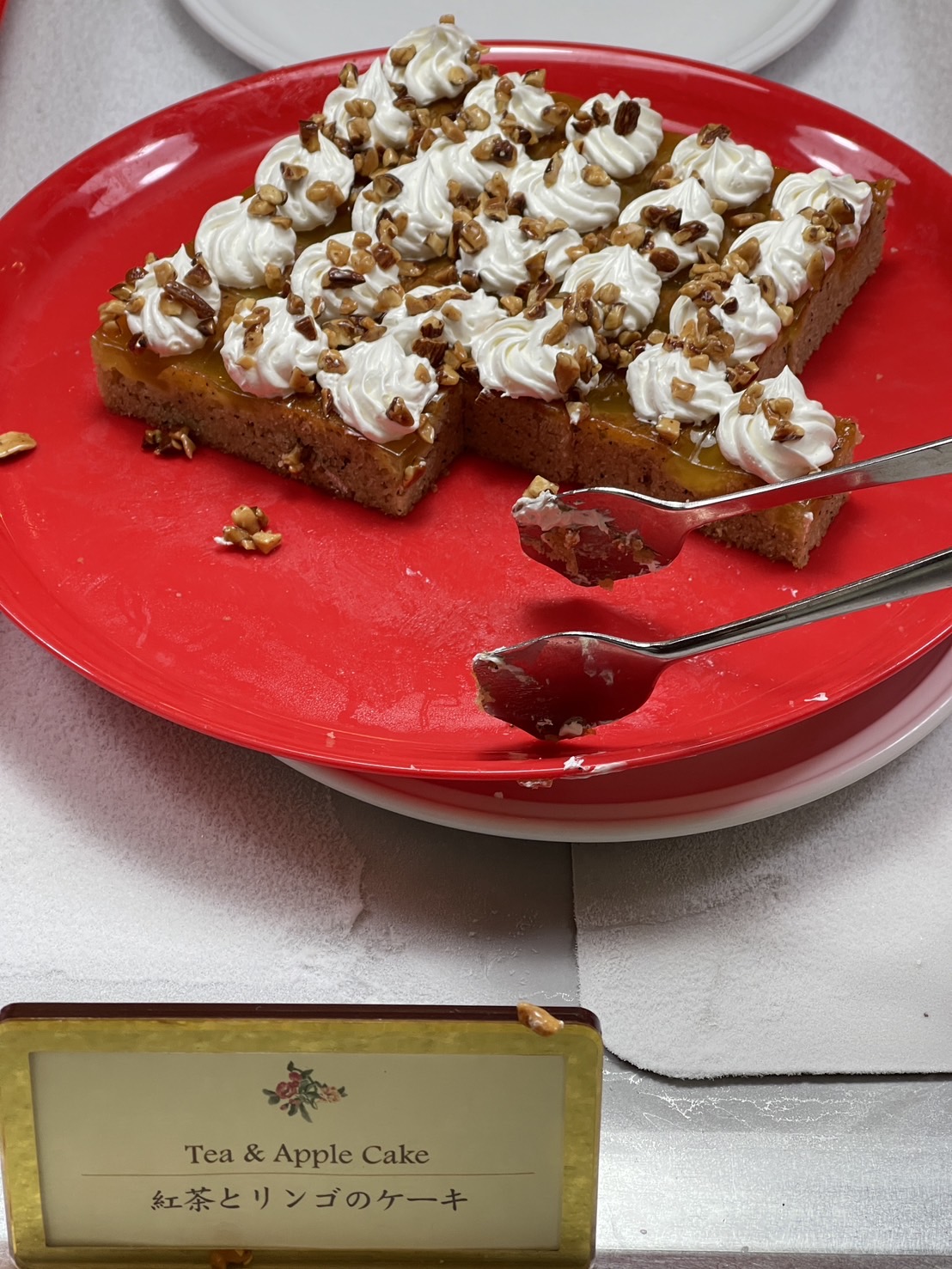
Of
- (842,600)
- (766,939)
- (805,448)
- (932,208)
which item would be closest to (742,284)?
(805,448)

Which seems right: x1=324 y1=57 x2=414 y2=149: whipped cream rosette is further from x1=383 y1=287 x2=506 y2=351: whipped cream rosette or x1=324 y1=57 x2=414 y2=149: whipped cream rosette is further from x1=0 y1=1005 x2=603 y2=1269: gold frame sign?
x1=0 y1=1005 x2=603 y2=1269: gold frame sign

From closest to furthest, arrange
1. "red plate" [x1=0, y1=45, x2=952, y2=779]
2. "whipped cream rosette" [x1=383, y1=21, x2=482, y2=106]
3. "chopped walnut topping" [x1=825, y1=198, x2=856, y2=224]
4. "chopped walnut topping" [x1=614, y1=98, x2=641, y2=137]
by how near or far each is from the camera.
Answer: "red plate" [x1=0, y1=45, x2=952, y2=779], "chopped walnut topping" [x1=825, y1=198, x2=856, y2=224], "chopped walnut topping" [x1=614, y1=98, x2=641, y2=137], "whipped cream rosette" [x1=383, y1=21, x2=482, y2=106]

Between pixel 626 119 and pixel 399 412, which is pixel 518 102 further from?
pixel 399 412

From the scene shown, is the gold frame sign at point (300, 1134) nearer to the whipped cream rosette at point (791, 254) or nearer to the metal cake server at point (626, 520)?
the metal cake server at point (626, 520)

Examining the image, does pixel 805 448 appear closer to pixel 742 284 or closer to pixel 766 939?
pixel 742 284

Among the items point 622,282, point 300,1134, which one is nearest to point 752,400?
point 622,282

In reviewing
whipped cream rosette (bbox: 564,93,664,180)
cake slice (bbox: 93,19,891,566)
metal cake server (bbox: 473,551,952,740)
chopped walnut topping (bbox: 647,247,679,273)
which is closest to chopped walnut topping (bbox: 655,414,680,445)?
cake slice (bbox: 93,19,891,566)

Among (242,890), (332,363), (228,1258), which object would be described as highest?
(332,363)
